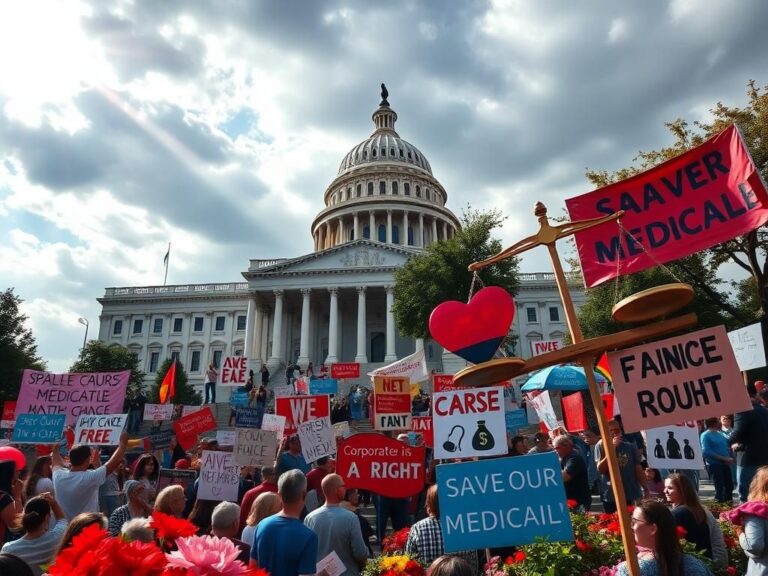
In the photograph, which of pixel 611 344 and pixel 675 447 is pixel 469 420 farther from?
pixel 675 447

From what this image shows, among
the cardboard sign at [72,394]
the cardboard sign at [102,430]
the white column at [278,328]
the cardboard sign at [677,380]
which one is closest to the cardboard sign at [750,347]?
the cardboard sign at [677,380]

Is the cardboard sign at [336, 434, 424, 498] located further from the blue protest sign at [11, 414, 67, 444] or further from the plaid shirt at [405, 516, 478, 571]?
the blue protest sign at [11, 414, 67, 444]

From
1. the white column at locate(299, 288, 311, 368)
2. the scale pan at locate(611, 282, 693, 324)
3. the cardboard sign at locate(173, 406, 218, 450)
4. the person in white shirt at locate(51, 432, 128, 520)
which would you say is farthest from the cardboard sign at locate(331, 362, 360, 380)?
the white column at locate(299, 288, 311, 368)

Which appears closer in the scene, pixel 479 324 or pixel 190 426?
pixel 479 324

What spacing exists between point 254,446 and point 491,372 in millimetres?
6229

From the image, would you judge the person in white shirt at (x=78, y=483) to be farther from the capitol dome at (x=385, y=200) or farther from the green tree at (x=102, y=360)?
the capitol dome at (x=385, y=200)

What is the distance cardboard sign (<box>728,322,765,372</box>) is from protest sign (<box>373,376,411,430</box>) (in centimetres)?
699

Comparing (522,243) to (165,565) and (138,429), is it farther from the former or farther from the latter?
(138,429)

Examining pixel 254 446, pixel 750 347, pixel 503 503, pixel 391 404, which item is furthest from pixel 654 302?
pixel 391 404

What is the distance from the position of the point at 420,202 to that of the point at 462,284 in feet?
131

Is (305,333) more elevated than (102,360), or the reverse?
(305,333)

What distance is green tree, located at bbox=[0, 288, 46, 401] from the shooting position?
34.6 metres

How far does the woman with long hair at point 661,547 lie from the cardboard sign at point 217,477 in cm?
570

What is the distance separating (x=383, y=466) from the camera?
698 centimetres
